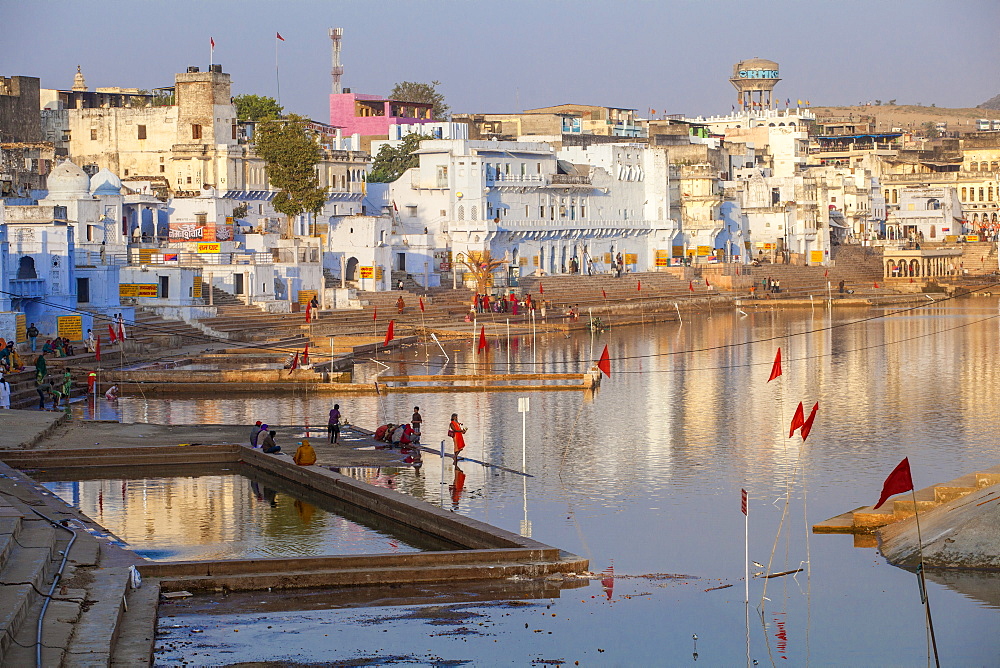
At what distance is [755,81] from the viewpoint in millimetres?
146125

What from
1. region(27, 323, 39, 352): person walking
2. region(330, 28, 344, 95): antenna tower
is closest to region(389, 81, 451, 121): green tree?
region(330, 28, 344, 95): antenna tower

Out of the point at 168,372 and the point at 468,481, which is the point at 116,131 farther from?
the point at 468,481

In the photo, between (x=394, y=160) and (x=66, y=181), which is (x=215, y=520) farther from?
(x=394, y=160)

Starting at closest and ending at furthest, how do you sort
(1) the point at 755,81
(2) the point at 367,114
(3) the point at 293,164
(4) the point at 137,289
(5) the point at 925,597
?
(5) the point at 925,597
(4) the point at 137,289
(3) the point at 293,164
(2) the point at 367,114
(1) the point at 755,81

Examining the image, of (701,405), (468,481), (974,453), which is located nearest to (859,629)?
(468,481)

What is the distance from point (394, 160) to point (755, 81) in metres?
73.0

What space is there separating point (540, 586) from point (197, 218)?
145ft

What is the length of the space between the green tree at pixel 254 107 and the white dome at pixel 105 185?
63.8ft

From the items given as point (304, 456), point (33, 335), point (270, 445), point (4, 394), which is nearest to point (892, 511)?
point (304, 456)

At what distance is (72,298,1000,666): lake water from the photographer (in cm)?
1620

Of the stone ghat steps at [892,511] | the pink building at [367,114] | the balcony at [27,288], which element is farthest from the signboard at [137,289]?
the pink building at [367,114]

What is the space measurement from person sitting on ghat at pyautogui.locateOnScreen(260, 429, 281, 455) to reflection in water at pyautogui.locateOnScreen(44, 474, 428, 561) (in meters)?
0.80

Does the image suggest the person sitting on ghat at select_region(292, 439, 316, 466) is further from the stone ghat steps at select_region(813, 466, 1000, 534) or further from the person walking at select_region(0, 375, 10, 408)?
the person walking at select_region(0, 375, 10, 408)

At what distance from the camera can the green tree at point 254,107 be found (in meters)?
75.7
